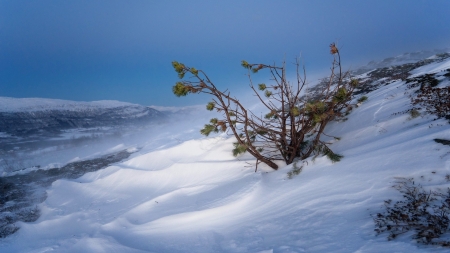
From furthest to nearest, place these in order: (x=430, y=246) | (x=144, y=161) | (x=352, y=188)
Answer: (x=144, y=161), (x=352, y=188), (x=430, y=246)

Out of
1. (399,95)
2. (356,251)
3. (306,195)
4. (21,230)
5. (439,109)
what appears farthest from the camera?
(399,95)

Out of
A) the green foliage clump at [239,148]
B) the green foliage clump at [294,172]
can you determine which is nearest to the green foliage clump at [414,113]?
the green foliage clump at [294,172]

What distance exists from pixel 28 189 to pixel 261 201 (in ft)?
30.3

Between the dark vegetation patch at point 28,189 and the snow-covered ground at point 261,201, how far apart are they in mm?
442

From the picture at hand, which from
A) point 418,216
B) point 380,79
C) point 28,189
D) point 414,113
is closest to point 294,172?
point 418,216

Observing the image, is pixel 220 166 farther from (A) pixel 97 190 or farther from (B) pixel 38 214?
(B) pixel 38 214

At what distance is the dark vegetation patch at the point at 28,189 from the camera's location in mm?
6234

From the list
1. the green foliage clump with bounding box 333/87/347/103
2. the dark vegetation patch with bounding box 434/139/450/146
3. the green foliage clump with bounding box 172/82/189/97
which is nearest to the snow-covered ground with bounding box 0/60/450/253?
the dark vegetation patch with bounding box 434/139/450/146

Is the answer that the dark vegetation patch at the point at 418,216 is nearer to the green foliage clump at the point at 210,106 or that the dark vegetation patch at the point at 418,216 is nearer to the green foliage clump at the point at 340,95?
the green foliage clump at the point at 340,95

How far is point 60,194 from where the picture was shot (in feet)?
23.9

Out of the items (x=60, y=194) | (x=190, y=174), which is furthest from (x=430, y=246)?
(x=60, y=194)

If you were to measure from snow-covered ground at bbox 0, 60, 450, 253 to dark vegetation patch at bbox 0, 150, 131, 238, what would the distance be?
442mm

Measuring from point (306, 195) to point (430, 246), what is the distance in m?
1.81

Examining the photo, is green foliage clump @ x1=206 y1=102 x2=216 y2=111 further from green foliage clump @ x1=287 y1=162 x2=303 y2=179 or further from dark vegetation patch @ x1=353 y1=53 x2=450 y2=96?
dark vegetation patch @ x1=353 y1=53 x2=450 y2=96
